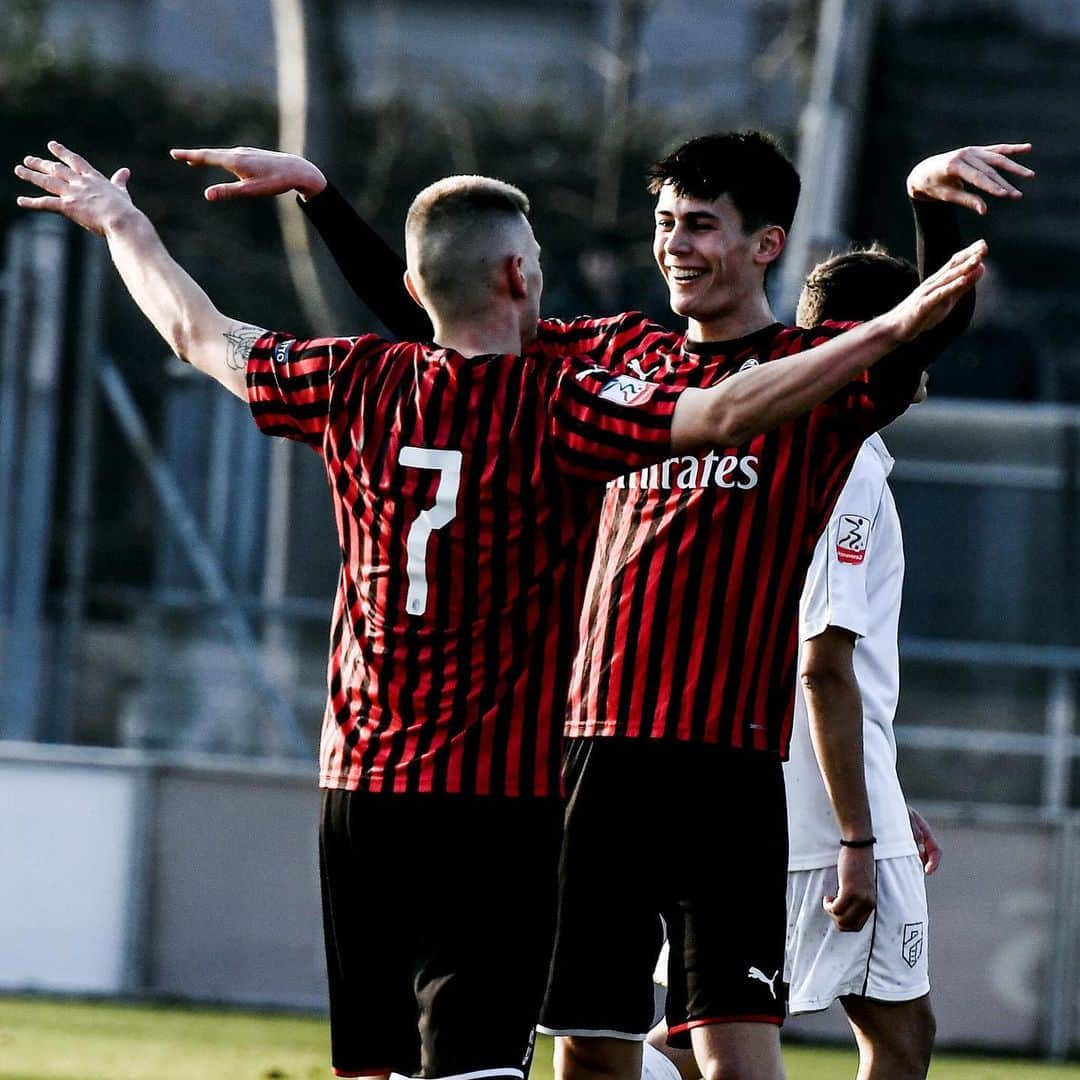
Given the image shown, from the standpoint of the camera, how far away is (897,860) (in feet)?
14.4

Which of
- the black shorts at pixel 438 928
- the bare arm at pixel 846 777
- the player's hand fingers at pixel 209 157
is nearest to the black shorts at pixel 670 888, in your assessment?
the bare arm at pixel 846 777

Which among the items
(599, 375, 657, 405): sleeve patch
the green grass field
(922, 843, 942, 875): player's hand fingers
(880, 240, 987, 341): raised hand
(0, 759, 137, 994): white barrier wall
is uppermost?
(880, 240, 987, 341): raised hand

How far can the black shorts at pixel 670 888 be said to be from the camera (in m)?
3.99

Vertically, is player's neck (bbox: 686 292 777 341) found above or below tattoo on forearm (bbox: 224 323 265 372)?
above

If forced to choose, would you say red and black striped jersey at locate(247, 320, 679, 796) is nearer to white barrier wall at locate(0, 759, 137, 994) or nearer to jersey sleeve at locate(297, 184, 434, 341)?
jersey sleeve at locate(297, 184, 434, 341)

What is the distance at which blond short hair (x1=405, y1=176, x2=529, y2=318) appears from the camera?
367 centimetres

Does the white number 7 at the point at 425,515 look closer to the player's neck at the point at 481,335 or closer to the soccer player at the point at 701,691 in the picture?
the player's neck at the point at 481,335

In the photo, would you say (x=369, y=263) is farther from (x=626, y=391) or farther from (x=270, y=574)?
(x=270, y=574)

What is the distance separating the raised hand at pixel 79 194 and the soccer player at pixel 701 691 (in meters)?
0.22

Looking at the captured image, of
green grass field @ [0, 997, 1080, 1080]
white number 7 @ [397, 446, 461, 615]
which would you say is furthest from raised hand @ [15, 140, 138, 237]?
green grass field @ [0, 997, 1080, 1080]

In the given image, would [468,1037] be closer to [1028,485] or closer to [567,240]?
[1028,485]

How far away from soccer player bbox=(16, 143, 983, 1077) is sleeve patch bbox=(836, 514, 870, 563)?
80cm

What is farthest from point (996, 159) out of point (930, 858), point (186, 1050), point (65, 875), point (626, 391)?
point (65, 875)

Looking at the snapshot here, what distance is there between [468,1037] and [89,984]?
17.1 ft
